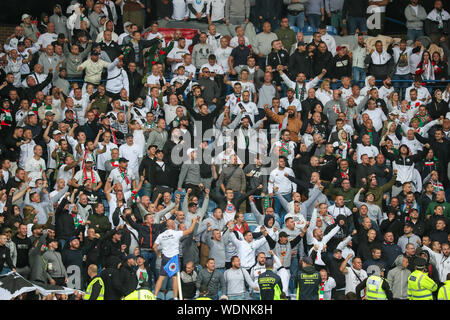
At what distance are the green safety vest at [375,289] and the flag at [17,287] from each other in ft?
16.9

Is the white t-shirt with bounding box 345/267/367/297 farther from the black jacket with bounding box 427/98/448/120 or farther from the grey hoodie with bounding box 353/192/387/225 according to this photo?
the black jacket with bounding box 427/98/448/120

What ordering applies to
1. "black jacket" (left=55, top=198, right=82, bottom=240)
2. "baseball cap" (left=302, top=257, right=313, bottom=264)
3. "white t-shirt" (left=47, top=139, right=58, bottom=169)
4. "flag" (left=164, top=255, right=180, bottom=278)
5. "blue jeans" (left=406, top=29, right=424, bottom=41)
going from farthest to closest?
"blue jeans" (left=406, top=29, right=424, bottom=41) → "white t-shirt" (left=47, top=139, right=58, bottom=169) → "black jacket" (left=55, top=198, right=82, bottom=240) → "flag" (left=164, top=255, right=180, bottom=278) → "baseball cap" (left=302, top=257, right=313, bottom=264)

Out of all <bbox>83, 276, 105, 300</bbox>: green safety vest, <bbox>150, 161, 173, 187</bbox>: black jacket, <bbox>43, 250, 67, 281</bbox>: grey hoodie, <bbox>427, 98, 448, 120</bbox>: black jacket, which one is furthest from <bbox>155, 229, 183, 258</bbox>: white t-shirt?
<bbox>427, 98, 448, 120</bbox>: black jacket

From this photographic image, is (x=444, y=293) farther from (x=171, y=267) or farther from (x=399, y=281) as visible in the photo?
(x=171, y=267)

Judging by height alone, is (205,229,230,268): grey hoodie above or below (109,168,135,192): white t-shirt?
below

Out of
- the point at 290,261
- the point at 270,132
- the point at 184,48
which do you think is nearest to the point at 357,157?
the point at 270,132

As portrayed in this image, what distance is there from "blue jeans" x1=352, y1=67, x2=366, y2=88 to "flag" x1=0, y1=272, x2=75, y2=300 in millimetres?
9413

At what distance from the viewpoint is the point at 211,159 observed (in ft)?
65.2

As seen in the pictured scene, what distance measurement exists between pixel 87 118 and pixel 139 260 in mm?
5152

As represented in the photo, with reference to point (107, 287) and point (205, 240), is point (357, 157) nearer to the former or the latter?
point (205, 240)

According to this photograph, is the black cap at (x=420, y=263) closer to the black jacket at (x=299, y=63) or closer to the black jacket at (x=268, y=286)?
the black jacket at (x=268, y=286)

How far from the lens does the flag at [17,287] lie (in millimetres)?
16203

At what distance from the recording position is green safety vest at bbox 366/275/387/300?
16.5 metres

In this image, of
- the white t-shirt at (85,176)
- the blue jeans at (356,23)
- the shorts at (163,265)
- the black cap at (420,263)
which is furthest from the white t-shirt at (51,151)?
the blue jeans at (356,23)
